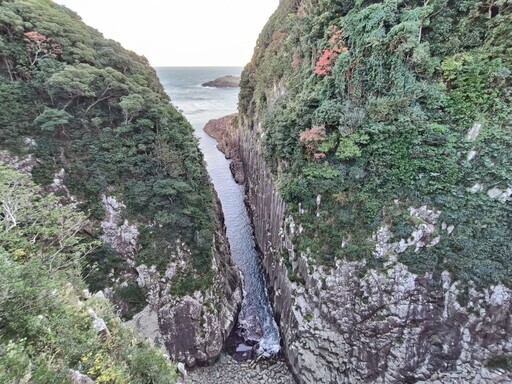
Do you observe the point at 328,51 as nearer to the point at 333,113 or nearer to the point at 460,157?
the point at 333,113

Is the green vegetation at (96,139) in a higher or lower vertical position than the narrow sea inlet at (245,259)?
higher

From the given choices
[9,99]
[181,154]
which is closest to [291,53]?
[181,154]

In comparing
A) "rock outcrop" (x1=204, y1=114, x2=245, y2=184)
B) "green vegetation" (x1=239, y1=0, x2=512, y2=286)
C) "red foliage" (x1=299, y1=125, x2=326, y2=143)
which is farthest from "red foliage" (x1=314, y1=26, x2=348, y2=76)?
"rock outcrop" (x1=204, y1=114, x2=245, y2=184)

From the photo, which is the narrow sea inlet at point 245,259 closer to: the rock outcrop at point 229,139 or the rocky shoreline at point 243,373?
the rocky shoreline at point 243,373

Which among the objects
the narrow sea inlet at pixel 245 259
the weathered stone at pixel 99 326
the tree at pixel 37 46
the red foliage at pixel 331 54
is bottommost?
the narrow sea inlet at pixel 245 259

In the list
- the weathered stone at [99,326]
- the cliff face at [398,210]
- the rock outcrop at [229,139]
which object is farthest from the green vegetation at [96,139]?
the rock outcrop at [229,139]
